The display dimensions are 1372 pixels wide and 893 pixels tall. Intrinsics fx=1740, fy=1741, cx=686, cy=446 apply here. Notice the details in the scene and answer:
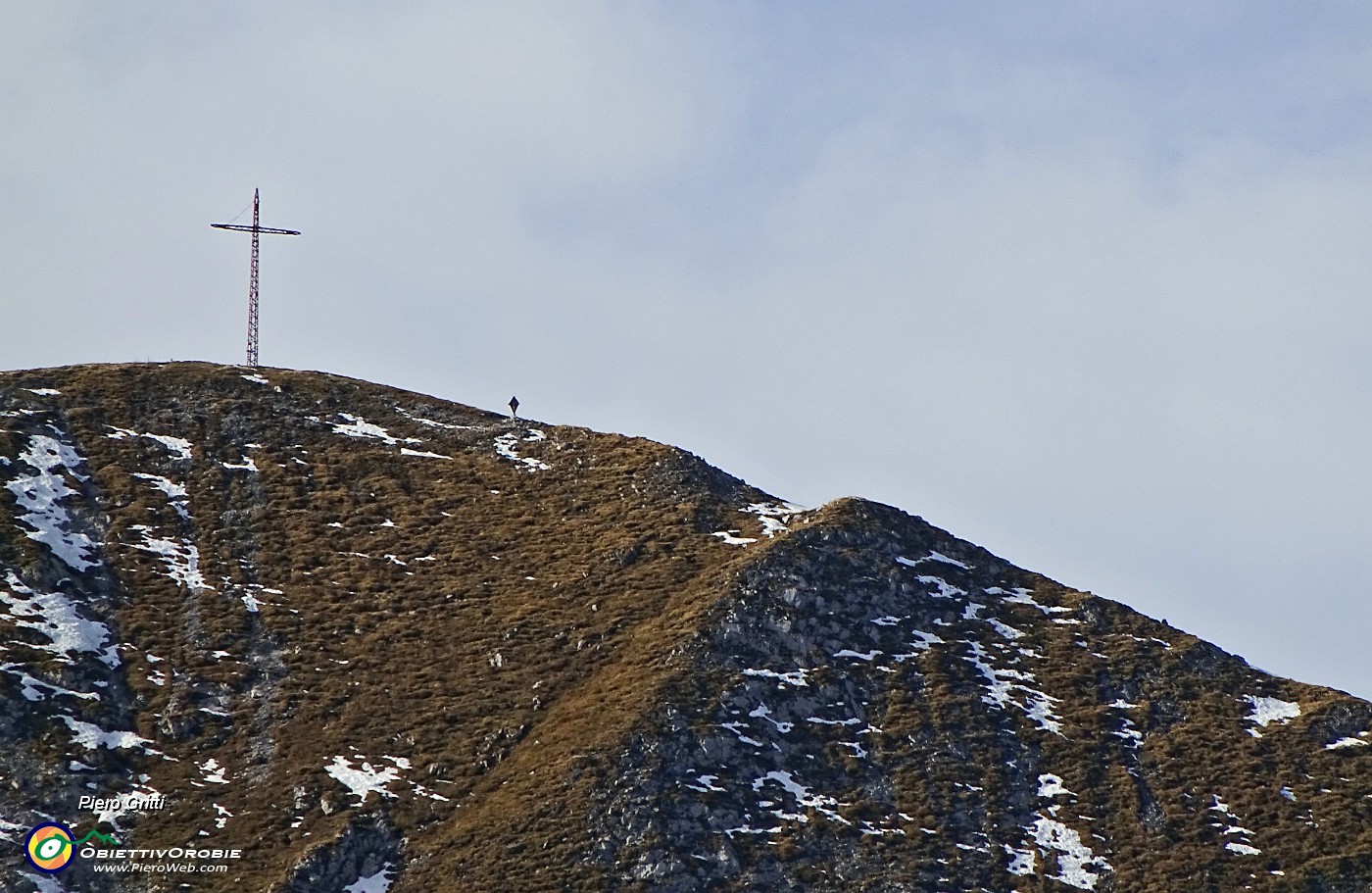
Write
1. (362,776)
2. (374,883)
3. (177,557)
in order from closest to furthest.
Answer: (374,883)
(362,776)
(177,557)

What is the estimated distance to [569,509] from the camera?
85.9 metres

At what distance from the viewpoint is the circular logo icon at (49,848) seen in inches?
2375

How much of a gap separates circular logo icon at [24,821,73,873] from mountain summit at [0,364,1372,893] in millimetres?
105

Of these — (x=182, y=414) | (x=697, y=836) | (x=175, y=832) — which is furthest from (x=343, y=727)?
(x=182, y=414)

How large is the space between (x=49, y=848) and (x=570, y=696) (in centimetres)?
2083

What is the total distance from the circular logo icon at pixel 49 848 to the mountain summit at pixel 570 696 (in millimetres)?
105

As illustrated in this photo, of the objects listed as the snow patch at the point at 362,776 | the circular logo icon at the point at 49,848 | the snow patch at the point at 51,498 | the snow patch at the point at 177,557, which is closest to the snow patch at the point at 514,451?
the snow patch at the point at 177,557

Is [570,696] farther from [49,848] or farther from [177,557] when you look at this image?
[49,848]

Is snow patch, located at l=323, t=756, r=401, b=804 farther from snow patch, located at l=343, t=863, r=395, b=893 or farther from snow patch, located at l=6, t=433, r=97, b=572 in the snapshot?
snow patch, located at l=6, t=433, r=97, b=572

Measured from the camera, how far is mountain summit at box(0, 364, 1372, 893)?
2499 inches

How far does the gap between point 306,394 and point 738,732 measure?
3854 cm

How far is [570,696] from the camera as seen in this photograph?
71.4 meters

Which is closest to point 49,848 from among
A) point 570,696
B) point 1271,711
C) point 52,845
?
point 52,845

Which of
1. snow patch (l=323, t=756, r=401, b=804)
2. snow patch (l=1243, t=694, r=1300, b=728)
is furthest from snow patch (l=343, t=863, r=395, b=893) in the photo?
snow patch (l=1243, t=694, r=1300, b=728)
